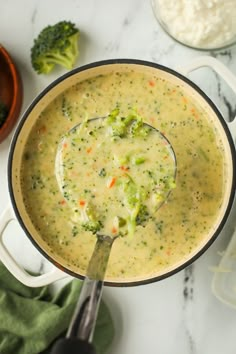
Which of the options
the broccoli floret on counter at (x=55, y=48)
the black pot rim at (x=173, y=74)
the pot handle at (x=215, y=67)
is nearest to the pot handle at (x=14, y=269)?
the black pot rim at (x=173, y=74)

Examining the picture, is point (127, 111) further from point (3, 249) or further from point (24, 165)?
point (3, 249)

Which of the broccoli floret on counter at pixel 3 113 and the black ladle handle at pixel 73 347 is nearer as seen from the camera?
the black ladle handle at pixel 73 347

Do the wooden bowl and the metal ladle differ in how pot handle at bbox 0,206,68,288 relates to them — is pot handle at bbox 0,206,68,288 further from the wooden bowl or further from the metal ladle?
the wooden bowl

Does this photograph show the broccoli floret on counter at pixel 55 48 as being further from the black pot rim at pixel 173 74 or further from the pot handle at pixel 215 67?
the pot handle at pixel 215 67

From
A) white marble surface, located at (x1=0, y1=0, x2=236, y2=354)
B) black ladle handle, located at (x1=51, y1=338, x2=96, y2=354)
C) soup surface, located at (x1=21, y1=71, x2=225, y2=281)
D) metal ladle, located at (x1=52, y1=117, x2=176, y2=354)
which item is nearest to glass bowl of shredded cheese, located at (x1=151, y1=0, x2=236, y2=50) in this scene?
white marble surface, located at (x1=0, y1=0, x2=236, y2=354)

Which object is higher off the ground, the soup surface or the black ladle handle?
the soup surface

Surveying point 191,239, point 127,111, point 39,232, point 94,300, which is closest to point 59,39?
point 127,111

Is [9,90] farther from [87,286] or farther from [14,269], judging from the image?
[87,286]
